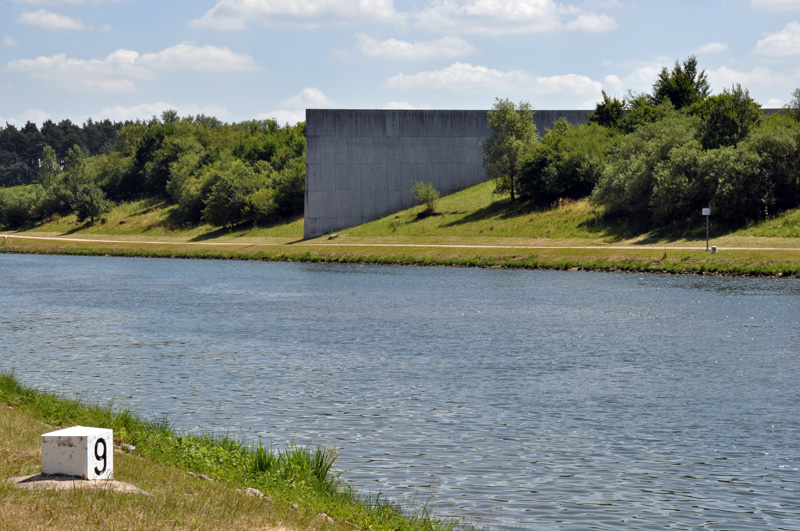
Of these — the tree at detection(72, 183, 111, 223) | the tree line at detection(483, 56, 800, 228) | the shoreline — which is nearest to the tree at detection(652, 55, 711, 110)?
the tree line at detection(483, 56, 800, 228)

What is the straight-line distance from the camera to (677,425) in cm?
1900

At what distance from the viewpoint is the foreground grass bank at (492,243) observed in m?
61.3

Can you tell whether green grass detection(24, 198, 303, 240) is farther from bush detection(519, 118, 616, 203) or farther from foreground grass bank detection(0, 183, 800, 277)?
bush detection(519, 118, 616, 203)

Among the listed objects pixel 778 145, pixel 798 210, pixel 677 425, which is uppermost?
pixel 778 145

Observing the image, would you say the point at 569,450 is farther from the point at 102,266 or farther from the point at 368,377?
the point at 102,266

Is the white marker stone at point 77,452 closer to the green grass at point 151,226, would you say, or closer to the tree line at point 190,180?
the green grass at point 151,226

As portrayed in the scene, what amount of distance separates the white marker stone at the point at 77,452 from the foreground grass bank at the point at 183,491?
583mm

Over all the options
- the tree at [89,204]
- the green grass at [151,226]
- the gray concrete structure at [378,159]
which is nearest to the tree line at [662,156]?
the gray concrete structure at [378,159]

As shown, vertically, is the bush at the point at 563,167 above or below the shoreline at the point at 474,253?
above

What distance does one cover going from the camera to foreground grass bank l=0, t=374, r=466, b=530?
10062 mm

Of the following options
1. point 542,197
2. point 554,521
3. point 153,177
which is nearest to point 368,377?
point 554,521

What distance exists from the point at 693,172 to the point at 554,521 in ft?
208

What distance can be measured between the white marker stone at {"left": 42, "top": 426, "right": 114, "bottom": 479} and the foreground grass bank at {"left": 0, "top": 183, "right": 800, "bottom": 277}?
50341 mm

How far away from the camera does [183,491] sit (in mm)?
11562
